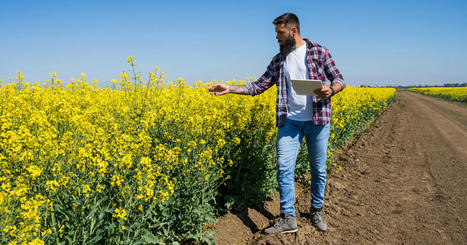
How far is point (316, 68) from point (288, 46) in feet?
1.25

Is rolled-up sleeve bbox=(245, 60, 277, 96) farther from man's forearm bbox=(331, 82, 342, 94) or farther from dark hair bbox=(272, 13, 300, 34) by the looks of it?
man's forearm bbox=(331, 82, 342, 94)

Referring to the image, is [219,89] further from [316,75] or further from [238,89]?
[316,75]

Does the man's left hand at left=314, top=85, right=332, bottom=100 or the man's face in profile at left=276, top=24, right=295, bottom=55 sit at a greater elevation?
the man's face in profile at left=276, top=24, right=295, bottom=55

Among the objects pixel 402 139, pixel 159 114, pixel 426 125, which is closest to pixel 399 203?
pixel 159 114

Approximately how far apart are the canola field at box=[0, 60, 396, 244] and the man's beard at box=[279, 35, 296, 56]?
1.08 meters

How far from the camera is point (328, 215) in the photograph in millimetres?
4090

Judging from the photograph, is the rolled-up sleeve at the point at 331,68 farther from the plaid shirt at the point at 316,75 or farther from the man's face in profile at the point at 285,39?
the man's face in profile at the point at 285,39

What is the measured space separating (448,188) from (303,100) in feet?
11.3

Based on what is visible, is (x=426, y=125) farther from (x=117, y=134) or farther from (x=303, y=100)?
(x=117, y=134)

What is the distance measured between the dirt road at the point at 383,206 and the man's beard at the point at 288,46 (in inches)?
78.9

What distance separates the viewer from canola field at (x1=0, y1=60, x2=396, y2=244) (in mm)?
2281

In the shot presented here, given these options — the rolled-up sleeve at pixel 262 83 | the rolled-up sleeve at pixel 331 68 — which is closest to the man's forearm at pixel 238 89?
the rolled-up sleeve at pixel 262 83

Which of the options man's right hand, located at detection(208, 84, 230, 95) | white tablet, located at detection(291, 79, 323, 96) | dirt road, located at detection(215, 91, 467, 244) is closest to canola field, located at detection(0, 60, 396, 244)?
man's right hand, located at detection(208, 84, 230, 95)

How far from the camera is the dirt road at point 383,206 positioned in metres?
3.54
